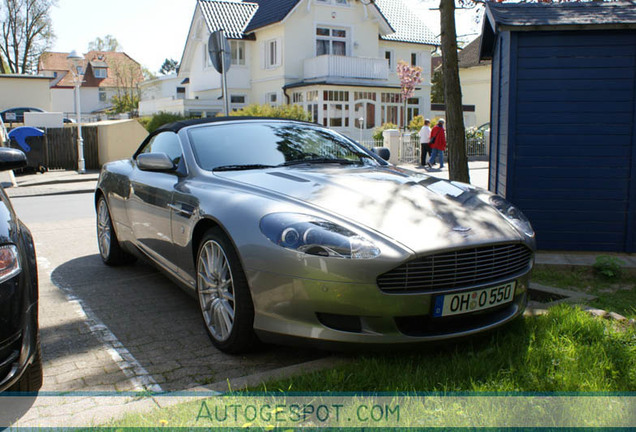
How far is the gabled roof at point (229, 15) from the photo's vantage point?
119 feet

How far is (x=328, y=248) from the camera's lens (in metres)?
3.26

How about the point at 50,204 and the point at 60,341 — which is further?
the point at 50,204

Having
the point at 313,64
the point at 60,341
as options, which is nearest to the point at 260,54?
the point at 313,64

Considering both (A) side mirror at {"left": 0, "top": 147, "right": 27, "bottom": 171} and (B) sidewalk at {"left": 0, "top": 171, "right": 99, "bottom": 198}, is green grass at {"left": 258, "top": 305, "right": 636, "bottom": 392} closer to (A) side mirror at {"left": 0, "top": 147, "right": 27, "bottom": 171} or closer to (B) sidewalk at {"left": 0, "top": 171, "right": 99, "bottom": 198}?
(A) side mirror at {"left": 0, "top": 147, "right": 27, "bottom": 171}

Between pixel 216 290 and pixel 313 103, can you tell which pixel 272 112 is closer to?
pixel 313 103

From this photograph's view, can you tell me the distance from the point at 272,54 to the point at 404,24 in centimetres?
960

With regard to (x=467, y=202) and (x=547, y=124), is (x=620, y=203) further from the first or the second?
(x=467, y=202)

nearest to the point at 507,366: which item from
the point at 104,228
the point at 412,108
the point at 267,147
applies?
the point at 267,147

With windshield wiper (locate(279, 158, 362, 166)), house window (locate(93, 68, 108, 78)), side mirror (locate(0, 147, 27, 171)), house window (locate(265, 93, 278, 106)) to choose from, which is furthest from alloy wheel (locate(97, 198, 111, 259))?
house window (locate(93, 68, 108, 78))

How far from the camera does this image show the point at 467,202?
4.05 meters

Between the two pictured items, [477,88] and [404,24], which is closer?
[404,24]

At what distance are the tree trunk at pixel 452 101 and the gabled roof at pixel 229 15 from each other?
3040 centimetres

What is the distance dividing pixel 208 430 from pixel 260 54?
35245 millimetres

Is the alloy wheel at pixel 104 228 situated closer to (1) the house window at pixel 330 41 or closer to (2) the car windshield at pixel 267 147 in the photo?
(2) the car windshield at pixel 267 147
